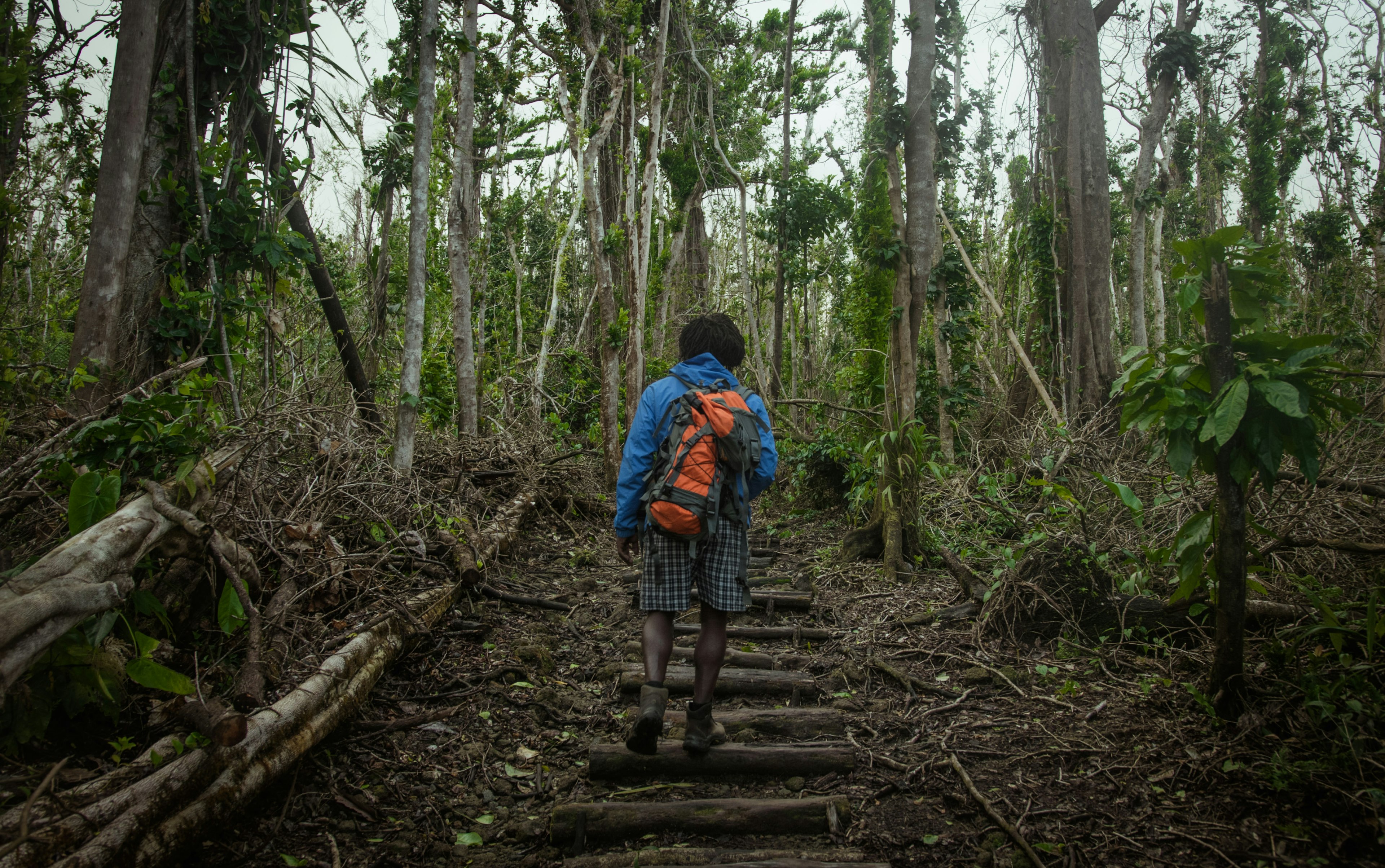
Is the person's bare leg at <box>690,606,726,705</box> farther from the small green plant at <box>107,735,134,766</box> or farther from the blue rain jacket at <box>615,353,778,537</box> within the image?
the small green plant at <box>107,735,134,766</box>

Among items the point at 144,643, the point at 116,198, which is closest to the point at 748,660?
the point at 144,643

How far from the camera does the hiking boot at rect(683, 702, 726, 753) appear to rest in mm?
2875

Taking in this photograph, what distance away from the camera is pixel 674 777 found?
9.54 feet

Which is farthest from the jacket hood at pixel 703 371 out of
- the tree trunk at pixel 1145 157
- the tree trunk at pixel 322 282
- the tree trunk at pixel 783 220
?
the tree trunk at pixel 1145 157

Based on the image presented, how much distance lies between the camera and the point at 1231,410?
237 cm

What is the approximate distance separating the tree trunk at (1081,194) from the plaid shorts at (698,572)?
23.3 ft

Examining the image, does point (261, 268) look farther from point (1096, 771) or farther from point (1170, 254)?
point (1170, 254)

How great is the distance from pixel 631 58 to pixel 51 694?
10609mm

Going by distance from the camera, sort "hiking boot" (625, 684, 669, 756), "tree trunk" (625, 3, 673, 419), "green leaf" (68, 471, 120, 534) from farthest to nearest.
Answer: "tree trunk" (625, 3, 673, 419)
"hiking boot" (625, 684, 669, 756)
"green leaf" (68, 471, 120, 534)

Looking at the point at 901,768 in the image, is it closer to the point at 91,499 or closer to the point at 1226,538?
the point at 1226,538

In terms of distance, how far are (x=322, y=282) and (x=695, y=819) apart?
531 cm

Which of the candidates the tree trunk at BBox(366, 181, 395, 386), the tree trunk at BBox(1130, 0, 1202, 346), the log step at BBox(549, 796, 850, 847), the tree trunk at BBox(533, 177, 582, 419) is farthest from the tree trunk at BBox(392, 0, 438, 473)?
the tree trunk at BBox(1130, 0, 1202, 346)

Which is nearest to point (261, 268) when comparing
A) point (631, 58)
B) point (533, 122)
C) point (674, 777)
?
point (674, 777)

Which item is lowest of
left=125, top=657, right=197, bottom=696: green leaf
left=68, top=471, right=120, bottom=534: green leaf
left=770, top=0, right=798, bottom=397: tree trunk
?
left=125, top=657, right=197, bottom=696: green leaf
